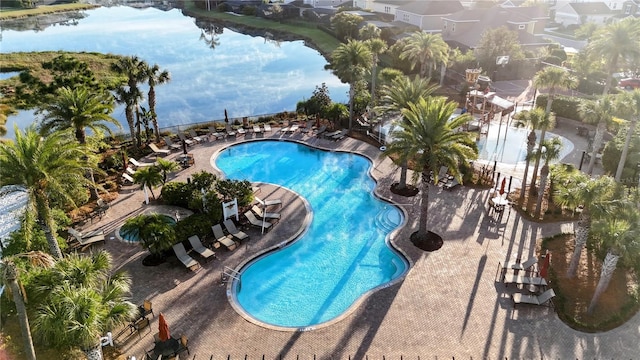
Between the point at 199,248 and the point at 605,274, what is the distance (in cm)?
1884

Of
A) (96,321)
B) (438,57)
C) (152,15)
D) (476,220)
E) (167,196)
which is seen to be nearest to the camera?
(96,321)

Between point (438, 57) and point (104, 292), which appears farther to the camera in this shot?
point (438, 57)

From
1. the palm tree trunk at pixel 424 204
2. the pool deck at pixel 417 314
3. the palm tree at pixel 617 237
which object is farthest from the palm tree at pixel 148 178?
the palm tree at pixel 617 237

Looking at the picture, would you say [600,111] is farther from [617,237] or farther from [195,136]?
[195,136]

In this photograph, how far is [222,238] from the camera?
78.0ft

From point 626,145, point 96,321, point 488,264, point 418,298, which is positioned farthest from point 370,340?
point 626,145

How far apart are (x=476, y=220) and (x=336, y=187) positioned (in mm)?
9681

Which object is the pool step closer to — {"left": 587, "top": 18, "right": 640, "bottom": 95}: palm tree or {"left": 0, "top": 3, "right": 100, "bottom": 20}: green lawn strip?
{"left": 587, "top": 18, "right": 640, "bottom": 95}: palm tree

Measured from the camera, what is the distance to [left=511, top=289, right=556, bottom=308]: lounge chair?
18812mm

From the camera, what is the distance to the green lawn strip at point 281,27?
85.0m

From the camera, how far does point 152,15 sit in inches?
5610

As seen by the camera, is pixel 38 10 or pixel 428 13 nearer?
pixel 428 13

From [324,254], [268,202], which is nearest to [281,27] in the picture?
[268,202]

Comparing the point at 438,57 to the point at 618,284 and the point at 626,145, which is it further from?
the point at 618,284
